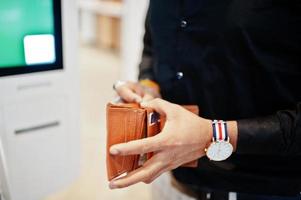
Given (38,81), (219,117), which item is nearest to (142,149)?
(219,117)

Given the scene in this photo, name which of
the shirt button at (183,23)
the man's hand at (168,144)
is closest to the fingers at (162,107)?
the man's hand at (168,144)

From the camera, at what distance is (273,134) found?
58cm

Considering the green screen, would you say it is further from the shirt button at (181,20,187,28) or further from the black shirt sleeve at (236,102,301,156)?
the black shirt sleeve at (236,102,301,156)

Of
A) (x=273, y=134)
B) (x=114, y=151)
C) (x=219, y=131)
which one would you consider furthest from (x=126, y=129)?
(x=273, y=134)

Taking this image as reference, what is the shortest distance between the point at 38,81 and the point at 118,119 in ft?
1.09

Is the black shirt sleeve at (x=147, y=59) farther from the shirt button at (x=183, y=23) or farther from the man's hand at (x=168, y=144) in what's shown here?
the man's hand at (x=168, y=144)

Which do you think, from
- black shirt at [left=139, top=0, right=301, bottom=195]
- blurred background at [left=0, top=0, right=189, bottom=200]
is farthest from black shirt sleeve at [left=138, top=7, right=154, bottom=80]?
blurred background at [left=0, top=0, right=189, bottom=200]

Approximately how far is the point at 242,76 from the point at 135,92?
249 millimetres

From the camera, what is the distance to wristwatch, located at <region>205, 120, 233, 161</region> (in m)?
0.56

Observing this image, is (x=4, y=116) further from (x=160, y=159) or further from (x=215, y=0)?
(x=215, y=0)

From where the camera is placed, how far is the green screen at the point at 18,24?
658 mm

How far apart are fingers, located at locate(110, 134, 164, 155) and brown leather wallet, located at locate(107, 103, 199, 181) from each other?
3 cm

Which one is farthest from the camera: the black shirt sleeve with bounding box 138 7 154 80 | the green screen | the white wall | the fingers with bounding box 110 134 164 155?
the black shirt sleeve with bounding box 138 7 154 80

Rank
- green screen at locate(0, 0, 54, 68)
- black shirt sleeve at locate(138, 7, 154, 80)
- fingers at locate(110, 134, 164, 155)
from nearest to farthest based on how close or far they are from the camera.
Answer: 1. fingers at locate(110, 134, 164, 155)
2. green screen at locate(0, 0, 54, 68)
3. black shirt sleeve at locate(138, 7, 154, 80)
